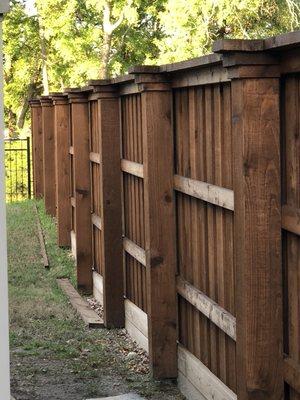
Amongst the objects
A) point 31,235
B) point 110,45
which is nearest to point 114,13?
point 110,45

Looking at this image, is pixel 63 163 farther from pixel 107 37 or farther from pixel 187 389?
pixel 107 37

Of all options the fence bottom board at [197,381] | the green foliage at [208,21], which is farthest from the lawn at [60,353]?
the green foliage at [208,21]

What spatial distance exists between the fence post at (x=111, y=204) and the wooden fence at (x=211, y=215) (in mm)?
11

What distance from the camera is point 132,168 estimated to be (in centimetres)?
805

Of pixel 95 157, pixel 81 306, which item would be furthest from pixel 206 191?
pixel 95 157

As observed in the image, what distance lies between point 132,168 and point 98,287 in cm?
250

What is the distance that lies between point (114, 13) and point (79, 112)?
1004 inches

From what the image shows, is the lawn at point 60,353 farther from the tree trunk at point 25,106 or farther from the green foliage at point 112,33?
the tree trunk at point 25,106

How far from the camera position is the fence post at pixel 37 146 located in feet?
70.6

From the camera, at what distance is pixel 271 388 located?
4.51 metres

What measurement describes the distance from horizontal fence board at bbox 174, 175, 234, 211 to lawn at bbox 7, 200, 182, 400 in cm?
138

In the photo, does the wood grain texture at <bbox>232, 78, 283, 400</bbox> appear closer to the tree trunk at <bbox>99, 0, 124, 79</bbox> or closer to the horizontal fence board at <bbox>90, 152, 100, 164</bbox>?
the horizontal fence board at <bbox>90, 152, 100, 164</bbox>

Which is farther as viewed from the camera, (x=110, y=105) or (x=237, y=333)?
(x=110, y=105)

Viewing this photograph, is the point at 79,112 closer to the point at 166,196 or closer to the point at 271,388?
the point at 166,196
